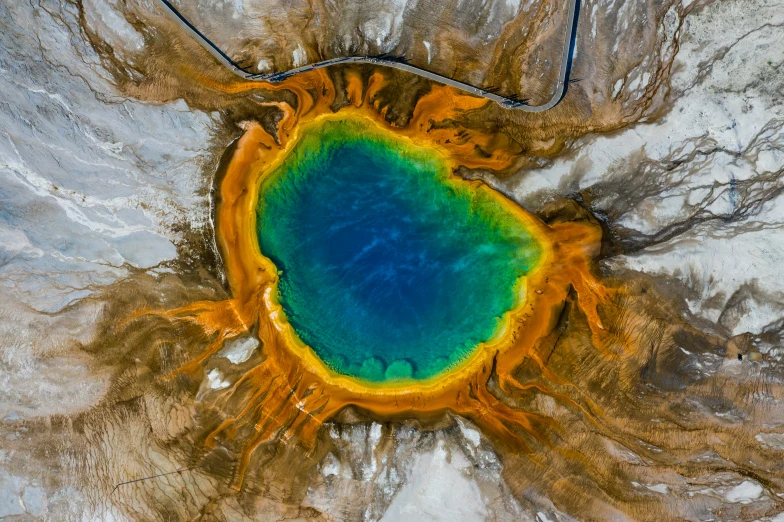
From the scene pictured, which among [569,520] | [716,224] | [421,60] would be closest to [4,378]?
[421,60]

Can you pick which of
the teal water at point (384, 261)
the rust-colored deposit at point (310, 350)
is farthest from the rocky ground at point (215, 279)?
the teal water at point (384, 261)

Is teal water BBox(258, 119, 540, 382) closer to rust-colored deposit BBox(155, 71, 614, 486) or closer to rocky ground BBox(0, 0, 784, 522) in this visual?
rust-colored deposit BBox(155, 71, 614, 486)

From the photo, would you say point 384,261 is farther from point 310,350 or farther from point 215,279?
point 215,279

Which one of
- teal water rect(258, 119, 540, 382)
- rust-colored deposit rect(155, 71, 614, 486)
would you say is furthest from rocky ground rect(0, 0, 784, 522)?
teal water rect(258, 119, 540, 382)

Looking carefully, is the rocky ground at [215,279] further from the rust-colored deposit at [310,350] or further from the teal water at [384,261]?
the teal water at [384,261]

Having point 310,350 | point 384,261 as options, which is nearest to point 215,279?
point 310,350

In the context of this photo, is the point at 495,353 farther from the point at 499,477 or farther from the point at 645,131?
the point at 645,131
